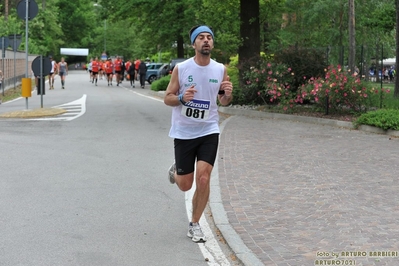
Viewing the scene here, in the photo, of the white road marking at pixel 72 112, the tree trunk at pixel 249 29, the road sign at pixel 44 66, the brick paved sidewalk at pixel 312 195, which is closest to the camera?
the brick paved sidewalk at pixel 312 195

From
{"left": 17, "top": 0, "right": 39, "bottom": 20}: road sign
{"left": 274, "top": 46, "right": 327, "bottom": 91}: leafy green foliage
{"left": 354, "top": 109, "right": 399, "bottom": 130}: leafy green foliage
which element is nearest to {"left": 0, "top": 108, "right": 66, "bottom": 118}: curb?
{"left": 17, "top": 0, "right": 39, "bottom": 20}: road sign

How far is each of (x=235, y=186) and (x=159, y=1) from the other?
3090 centimetres

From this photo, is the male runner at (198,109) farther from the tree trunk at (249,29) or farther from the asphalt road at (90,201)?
the tree trunk at (249,29)

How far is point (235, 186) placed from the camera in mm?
8891

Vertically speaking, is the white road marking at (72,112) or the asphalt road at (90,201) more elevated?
the white road marking at (72,112)

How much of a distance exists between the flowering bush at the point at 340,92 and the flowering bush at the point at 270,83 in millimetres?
1122

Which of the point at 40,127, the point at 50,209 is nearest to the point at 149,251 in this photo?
the point at 50,209

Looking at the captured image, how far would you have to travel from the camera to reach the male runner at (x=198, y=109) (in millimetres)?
6219

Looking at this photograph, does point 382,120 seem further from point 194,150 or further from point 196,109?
point 196,109

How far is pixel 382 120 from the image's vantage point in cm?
1517

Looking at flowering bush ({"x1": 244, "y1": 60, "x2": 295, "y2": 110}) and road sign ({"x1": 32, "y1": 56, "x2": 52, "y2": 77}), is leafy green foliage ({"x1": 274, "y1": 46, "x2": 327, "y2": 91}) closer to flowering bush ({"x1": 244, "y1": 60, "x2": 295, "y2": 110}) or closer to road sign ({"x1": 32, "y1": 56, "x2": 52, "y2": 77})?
flowering bush ({"x1": 244, "y1": 60, "x2": 295, "y2": 110})

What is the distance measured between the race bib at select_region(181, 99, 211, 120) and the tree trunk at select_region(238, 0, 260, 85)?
1690cm

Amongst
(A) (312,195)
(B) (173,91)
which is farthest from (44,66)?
(B) (173,91)

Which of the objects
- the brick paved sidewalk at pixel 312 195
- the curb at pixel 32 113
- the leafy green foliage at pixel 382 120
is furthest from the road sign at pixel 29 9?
the leafy green foliage at pixel 382 120
